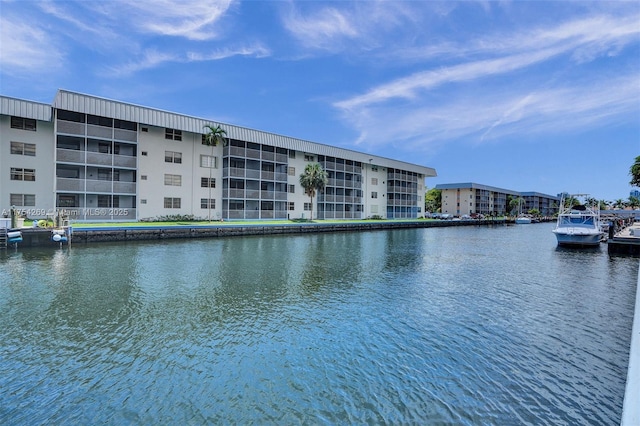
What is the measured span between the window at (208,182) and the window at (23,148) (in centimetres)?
1640

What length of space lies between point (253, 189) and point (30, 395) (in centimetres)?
4298

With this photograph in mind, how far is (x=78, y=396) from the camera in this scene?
19.5 feet

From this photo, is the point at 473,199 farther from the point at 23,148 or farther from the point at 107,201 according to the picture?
the point at 23,148

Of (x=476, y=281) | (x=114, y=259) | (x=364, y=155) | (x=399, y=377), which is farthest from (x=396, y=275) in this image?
(x=364, y=155)

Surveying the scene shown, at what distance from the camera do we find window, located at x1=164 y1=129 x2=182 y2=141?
40156 millimetres

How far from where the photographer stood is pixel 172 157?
40.5 metres

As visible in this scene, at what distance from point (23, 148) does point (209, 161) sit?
18.1m

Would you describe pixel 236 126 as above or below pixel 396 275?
above

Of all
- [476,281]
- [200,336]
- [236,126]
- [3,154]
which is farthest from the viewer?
[236,126]

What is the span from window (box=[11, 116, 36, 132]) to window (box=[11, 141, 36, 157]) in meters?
1.48

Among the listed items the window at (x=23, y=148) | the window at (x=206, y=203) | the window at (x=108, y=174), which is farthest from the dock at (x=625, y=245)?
the window at (x=23, y=148)

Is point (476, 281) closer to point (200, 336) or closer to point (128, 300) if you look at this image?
point (200, 336)

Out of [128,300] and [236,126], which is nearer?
[128,300]

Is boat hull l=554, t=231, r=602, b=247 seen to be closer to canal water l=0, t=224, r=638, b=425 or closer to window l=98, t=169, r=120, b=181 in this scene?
canal water l=0, t=224, r=638, b=425
